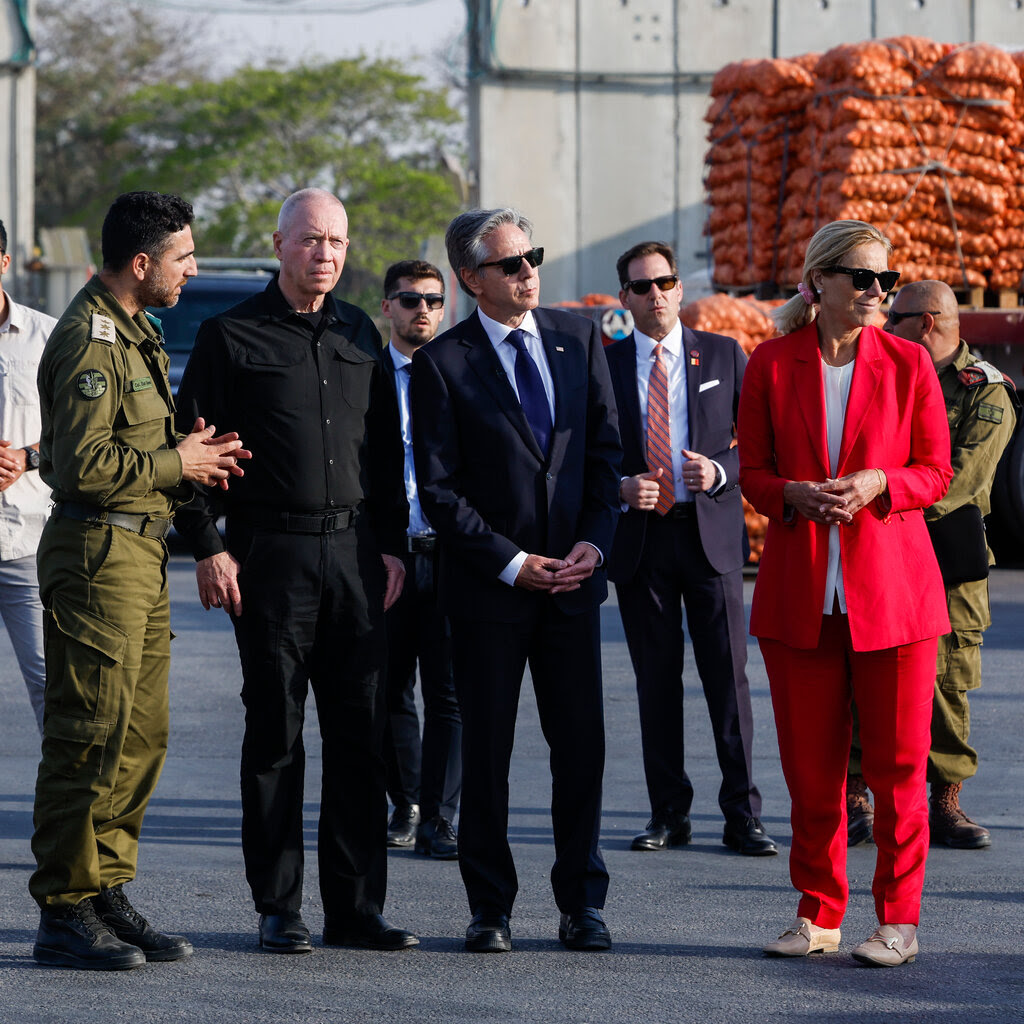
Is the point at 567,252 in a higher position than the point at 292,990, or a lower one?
higher

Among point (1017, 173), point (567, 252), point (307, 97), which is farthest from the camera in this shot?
point (307, 97)

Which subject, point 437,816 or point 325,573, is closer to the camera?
point 325,573

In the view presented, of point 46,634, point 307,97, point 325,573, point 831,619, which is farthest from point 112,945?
point 307,97

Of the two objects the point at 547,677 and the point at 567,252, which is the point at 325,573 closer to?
the point at 547,677

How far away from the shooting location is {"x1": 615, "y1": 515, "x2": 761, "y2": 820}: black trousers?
6.18 meters

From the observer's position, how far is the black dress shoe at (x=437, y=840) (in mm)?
6004

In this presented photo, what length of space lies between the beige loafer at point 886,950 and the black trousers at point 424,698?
1912 mm

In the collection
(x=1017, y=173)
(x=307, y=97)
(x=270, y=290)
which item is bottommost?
(x=270, y=290)

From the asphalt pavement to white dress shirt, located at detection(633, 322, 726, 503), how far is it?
1316 millimetres

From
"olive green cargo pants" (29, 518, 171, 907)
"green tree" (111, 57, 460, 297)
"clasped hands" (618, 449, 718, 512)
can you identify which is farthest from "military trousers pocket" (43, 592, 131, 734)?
"green tree" (111, 57, 460, 297)

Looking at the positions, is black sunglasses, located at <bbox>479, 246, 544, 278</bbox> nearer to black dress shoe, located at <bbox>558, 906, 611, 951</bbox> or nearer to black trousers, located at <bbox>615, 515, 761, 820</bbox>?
black trousers, located at <bbox>615, 515, 761, 820</bbox>

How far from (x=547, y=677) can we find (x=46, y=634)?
1.43m

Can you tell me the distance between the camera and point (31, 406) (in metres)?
5.71

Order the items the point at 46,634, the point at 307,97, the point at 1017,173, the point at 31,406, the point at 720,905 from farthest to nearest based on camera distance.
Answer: the point at 307,97
the point at 1017,173
the point at 31,406
the point at 720,905
the point at 46,634
